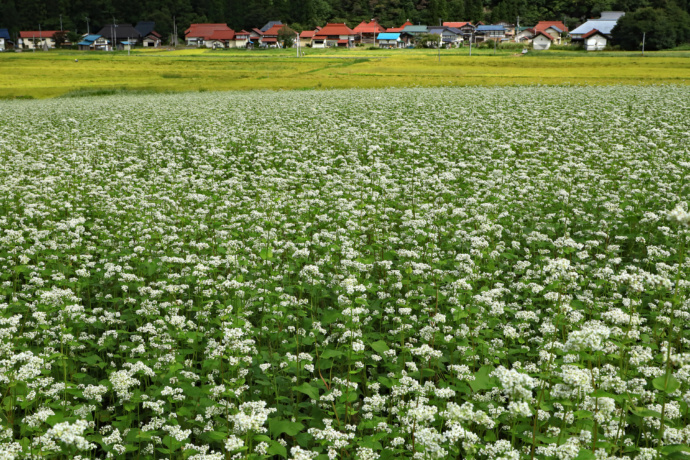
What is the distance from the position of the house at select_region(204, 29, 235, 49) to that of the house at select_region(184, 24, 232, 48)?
1.42 m

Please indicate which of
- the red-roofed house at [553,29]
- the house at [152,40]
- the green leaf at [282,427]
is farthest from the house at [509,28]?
the green leaf at [282,427]

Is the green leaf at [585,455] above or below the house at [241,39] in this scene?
below

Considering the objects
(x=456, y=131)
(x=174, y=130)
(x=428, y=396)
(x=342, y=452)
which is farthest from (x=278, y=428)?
(x=174, y=130)

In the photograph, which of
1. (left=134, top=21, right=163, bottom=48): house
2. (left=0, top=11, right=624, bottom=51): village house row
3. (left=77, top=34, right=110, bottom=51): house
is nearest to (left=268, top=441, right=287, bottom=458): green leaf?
(left=0, top=11, right=624, bottom=51): village house row

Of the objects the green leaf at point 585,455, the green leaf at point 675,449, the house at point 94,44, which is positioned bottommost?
the green leaf at point 675,449

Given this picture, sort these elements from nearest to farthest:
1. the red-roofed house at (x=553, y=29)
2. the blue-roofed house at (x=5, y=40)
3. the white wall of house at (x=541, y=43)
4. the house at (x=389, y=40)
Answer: the white wall of house at (x=541, y=43)
the red-roofed house at (x=553, y=29)
the blue-roofed house at (x=5, y=40)
the house at (x=389, y=40)

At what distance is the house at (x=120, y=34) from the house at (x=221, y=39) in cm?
2086

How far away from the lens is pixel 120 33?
14788cm

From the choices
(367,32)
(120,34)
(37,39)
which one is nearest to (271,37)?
(367,32)

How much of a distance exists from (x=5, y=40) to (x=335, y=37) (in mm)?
91451

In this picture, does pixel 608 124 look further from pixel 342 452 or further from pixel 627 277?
pixel 342 452

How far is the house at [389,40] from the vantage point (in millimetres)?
145000

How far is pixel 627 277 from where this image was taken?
16.2 ft

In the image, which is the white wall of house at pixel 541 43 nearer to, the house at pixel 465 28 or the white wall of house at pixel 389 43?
the house at pixel 465 28
